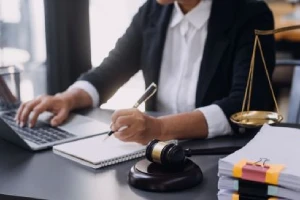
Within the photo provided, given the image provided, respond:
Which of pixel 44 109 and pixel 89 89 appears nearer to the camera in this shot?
pixel 44 109

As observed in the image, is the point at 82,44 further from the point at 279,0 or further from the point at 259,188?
the point at 279,0

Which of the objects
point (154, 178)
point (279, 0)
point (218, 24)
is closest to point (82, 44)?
point (218, 24)

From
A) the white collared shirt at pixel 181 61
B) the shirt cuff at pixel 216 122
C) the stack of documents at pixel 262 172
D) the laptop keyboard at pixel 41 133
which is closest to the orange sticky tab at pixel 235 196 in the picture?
the stack of documents at pixel 262 172

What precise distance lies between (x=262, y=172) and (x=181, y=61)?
37.4 inches

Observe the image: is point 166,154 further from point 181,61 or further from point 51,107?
point 181,61

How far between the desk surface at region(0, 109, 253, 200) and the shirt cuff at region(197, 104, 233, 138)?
3.8 inches

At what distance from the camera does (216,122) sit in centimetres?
150

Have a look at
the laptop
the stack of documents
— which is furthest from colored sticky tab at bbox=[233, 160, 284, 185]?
the laptop

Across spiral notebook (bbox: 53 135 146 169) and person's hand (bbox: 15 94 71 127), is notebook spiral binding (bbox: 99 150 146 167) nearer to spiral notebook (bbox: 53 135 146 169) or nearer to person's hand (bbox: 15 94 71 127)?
spiral notebook (bbox: 53 135 146 169)

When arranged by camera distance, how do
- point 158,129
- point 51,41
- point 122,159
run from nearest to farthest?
point 122,159, point 158,129, point 51,41

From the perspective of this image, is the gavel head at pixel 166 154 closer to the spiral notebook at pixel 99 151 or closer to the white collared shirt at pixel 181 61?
the spiral notebook at pixel 99 151

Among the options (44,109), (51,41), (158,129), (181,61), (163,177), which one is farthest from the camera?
(51,41)

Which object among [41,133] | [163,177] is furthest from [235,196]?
[41,133]

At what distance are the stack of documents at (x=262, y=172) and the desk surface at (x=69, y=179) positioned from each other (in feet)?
0.28
